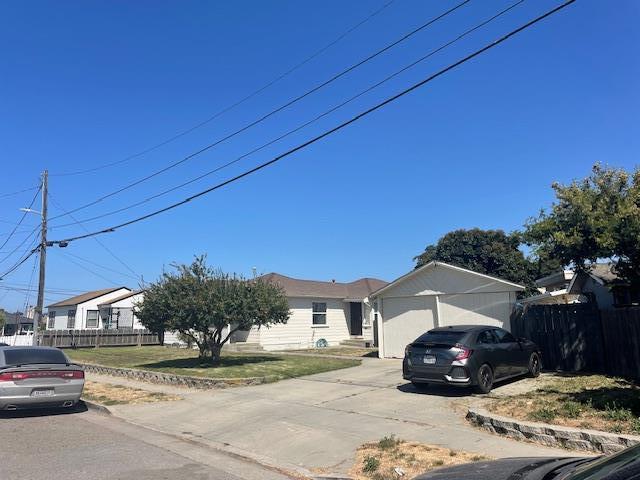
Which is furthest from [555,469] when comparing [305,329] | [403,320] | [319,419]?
[305,329]

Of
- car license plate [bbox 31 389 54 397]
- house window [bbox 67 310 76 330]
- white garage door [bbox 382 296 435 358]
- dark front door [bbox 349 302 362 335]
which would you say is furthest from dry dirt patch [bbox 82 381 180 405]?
house window [bbox 67 310 76 330]

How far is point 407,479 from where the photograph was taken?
6.27 m

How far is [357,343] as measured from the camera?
2909 centimetres

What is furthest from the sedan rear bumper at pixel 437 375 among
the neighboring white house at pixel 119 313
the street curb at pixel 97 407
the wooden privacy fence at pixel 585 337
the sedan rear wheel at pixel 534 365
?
the neighboring white house at pixel 119 313

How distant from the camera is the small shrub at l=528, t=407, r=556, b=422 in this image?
8234 mm

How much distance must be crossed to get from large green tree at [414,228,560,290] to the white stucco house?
24.6 meters

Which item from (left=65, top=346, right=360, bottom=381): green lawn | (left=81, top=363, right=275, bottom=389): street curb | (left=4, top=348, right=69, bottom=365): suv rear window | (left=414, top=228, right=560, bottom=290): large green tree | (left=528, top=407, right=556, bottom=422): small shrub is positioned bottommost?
(left=528, top=407, right=556, bottom=422): small shrub

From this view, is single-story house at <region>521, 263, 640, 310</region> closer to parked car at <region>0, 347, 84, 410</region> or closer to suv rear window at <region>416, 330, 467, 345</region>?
suv rear window at <region>416, 330, 467, 345</region>

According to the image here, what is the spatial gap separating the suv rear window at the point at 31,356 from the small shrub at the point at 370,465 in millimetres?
8088

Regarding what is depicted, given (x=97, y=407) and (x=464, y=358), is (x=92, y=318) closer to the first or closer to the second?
(x=97, y=407)

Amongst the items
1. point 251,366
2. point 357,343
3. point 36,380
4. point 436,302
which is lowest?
point 251,366

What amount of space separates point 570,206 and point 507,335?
4569mm

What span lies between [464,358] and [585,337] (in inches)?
182

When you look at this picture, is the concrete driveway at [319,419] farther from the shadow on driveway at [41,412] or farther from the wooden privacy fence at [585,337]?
the wooden privacy fence at [585,337]
